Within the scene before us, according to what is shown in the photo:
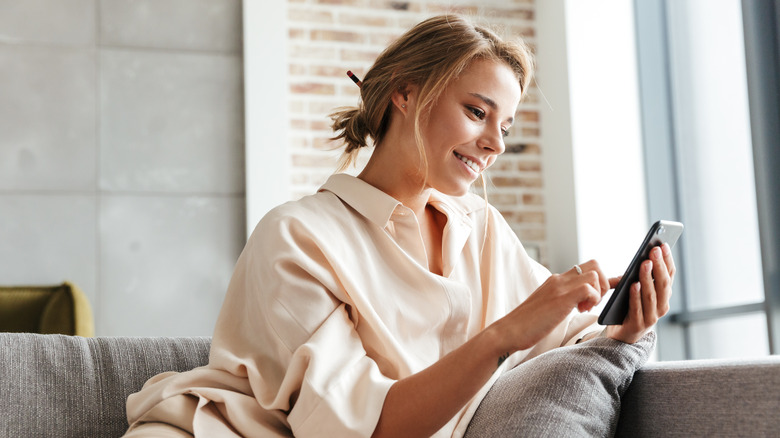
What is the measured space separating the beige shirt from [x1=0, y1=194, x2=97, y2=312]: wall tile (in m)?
2.29

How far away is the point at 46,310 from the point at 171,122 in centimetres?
107

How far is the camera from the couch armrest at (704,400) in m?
1.26

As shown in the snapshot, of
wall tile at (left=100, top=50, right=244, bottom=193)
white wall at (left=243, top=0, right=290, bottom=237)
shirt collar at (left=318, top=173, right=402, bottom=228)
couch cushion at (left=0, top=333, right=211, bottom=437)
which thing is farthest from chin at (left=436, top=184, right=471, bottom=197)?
wall tile at (left=100, top=50, right=244, bottom=193)

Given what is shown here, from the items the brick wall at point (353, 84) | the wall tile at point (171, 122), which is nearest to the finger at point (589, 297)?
the brick wall at point (353, 84)

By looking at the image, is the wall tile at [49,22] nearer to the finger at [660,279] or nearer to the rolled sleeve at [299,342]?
the rolled sleeve at [299,342]

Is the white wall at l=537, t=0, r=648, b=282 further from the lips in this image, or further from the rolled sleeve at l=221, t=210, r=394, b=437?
the rolled sleeve at l=221, t=210, r=394, b=437

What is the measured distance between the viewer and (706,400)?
1347mm

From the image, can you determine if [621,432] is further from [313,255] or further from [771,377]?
[313,255]

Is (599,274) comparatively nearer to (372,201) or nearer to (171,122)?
(372,201)

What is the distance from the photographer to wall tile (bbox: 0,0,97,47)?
3.90 m

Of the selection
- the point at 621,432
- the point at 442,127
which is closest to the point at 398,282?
the point at 442,127

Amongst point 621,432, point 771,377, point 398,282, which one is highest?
point 398,282

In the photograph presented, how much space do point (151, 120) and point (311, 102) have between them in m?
0.76

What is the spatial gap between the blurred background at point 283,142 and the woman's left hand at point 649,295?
89.2 inches
